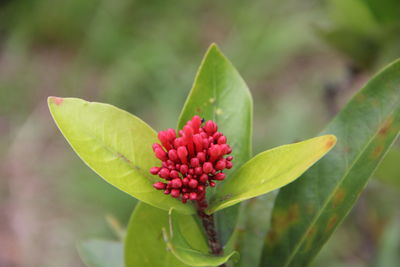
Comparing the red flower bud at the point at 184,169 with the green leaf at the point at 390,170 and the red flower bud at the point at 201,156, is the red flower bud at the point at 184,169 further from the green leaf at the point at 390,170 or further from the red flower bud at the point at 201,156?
the green leaf at the point at 390,170

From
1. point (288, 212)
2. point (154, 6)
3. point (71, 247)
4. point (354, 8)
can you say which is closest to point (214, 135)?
point (288, 212)

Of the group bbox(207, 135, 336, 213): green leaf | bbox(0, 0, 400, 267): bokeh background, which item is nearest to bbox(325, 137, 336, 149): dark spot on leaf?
bbox(207, 135, 336, 213): green leaf

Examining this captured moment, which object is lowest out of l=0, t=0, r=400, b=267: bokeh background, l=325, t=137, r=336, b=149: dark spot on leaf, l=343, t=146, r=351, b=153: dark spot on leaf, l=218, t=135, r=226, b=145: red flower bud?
l=0, t=0, r=400, b=267: bokeh background

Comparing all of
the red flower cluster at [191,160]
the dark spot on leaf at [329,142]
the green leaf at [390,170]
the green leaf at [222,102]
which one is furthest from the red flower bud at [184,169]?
the green leaf at [390,170]

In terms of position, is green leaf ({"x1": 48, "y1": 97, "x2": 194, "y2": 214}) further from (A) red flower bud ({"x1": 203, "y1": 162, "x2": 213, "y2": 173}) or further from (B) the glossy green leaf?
(B) the glossy green leaf

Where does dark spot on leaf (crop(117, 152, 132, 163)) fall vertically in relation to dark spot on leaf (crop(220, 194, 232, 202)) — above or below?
below
